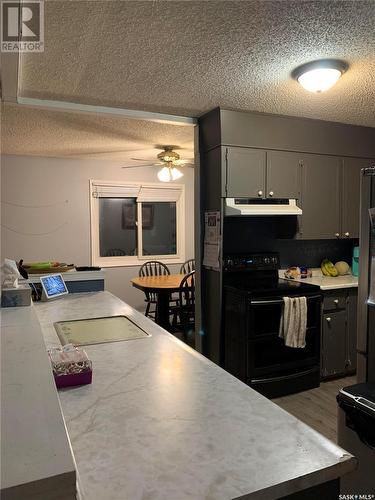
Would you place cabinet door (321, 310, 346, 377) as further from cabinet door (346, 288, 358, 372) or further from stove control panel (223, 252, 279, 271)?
stove control panel (223, 252, 279, 271)

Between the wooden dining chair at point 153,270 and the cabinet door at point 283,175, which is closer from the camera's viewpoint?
the cabinet door at point 283,175

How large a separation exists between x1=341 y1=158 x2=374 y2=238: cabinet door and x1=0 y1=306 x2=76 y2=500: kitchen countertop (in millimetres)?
3257

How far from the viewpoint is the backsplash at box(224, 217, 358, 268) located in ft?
11.2

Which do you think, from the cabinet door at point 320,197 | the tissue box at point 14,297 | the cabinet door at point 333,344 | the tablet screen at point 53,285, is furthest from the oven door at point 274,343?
the tissue box at point 14,297

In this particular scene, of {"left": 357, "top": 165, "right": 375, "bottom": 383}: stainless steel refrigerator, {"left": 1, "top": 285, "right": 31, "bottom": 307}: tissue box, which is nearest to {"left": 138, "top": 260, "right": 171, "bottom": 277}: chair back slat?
{"left": 1, "top": 285, "right": 31, "bottom": 307}: tissue box

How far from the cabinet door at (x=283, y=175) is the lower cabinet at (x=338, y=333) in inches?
38.1

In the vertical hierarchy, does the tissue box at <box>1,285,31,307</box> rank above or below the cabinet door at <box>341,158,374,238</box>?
below

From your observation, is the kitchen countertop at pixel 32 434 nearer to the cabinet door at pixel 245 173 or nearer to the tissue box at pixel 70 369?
the tissue box at pixel 70 369

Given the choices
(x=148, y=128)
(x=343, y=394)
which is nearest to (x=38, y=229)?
(x=148, y=128)

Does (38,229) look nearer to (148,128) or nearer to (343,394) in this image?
(148,128)

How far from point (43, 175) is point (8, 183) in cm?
43

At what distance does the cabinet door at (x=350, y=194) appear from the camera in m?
3.52

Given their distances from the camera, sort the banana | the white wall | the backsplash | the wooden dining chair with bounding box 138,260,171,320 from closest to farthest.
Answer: the backsplash → the banana → the white wall → the wooden dining chair with bounding box 138,260,171,320

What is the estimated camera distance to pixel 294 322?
113 inches
